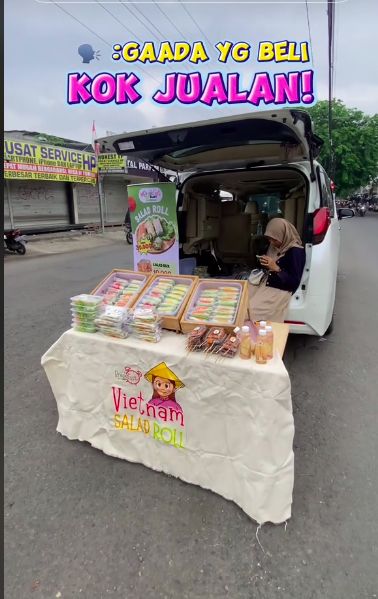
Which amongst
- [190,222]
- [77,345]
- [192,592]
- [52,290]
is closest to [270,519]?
[192,592]

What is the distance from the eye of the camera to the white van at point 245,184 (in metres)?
2.59

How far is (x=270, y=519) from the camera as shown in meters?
1.79

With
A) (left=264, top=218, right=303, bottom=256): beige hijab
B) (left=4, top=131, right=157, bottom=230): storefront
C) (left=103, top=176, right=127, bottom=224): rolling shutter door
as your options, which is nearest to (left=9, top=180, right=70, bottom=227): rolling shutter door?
(left=4, top=131, right=157, bottom=230): storefront

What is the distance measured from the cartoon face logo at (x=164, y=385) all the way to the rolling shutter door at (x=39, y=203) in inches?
538

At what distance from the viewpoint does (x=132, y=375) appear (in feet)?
6.89

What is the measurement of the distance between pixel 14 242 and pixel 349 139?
932 inches

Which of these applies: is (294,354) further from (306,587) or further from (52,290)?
(52,290)

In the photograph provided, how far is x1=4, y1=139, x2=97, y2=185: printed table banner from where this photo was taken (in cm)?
1224

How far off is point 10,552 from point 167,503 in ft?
2.49

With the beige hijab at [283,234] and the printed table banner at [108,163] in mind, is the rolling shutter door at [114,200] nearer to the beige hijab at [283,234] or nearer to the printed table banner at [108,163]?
the printed table banner at [108,163]

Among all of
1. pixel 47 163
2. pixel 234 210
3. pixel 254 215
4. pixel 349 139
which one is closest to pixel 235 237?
pixel 234 210

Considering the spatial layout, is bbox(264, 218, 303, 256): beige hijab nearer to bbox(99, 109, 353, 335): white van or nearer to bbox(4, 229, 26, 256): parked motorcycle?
bbox(99, 109, 353, 335): white van

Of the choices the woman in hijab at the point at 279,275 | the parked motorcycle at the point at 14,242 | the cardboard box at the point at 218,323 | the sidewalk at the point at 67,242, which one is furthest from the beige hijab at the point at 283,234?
the parked motorcycle at the point at 14,242

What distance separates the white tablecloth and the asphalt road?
106mm
